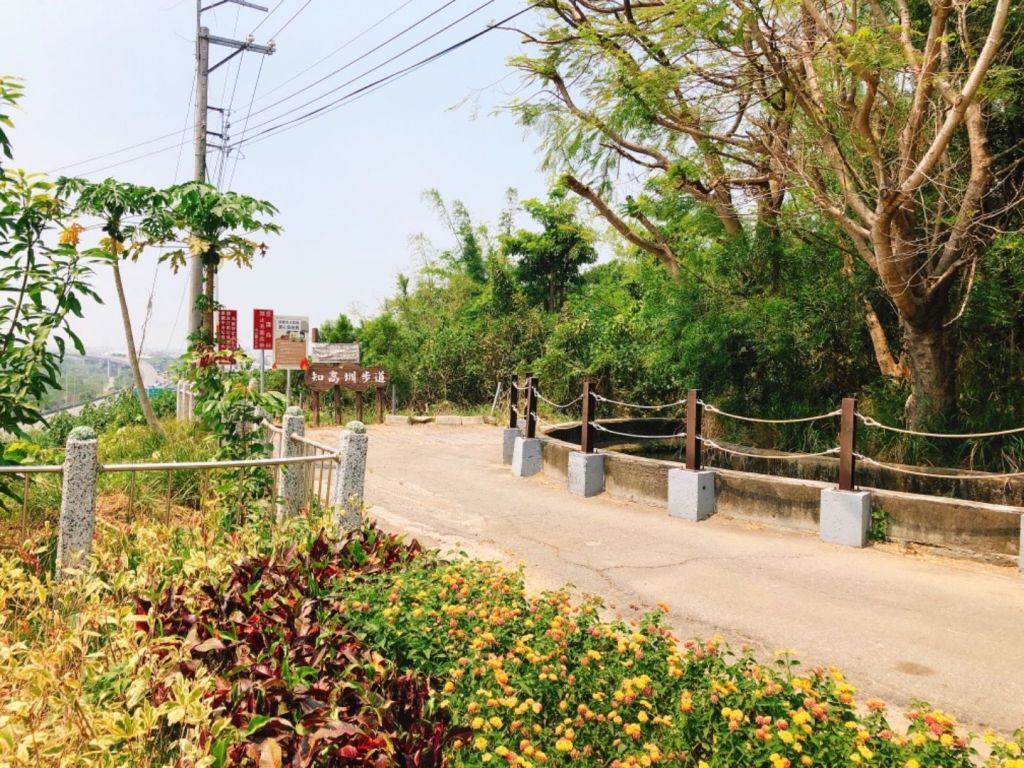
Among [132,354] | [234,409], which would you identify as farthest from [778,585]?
[132,354]

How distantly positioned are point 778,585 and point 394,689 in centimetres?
406

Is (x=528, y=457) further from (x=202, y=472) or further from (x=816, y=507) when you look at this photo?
(x=202, y=472)

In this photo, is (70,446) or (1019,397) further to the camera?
(1019,397)

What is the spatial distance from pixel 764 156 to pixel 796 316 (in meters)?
2.56

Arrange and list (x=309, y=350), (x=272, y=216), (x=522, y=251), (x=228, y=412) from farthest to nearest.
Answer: (x=522, y=251), (x=309, y=350), (x=272, y=216), (x=228, y=412)

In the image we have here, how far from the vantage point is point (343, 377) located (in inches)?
778

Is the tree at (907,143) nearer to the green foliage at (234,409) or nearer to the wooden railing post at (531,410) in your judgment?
the wooden railing post at (531,410)

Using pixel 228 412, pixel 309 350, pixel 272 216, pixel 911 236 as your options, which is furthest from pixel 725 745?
pixel 309 350

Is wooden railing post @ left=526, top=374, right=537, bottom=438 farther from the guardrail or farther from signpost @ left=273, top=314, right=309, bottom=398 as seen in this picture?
signpost @ left=273, top=314, right=309, bottom=398

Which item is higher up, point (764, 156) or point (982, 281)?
point (764, 156)

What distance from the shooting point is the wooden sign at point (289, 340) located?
1759 cm

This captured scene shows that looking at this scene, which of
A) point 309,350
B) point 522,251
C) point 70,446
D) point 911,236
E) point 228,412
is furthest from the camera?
point 522,251

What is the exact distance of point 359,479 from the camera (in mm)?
5500

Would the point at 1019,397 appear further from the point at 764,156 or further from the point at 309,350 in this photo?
the point at 309,350
